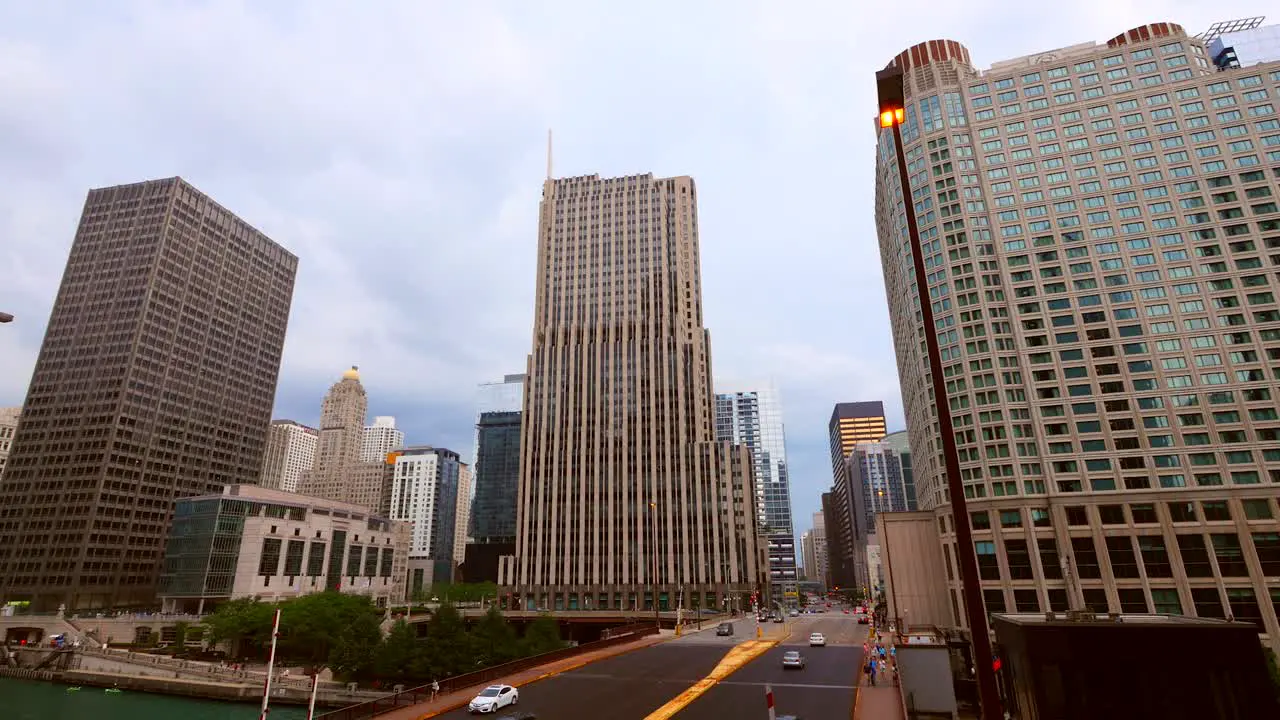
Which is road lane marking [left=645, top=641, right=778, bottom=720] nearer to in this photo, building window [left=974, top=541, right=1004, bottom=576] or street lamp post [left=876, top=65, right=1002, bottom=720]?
street lamp post [left=876, top=65, right=1002, bottom=720]

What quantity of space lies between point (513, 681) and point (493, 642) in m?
25.9

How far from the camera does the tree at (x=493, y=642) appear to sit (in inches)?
2254

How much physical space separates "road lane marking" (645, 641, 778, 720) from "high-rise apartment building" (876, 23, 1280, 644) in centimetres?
3610

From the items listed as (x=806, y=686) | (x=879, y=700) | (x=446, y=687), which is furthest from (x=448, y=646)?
(x=879, y=700)

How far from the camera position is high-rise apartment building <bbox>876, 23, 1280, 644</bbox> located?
74.1m

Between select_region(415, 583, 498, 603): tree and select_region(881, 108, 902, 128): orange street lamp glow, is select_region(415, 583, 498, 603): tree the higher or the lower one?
the lower one

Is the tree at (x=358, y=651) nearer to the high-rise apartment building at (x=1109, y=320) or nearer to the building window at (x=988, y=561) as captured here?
the high-rise apartment building at (x=1109, y=320)

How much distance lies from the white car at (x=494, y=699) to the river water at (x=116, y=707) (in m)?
38.2

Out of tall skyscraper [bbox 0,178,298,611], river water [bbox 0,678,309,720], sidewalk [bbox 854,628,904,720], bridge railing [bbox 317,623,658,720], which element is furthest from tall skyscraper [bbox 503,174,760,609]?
sidewalk [bbox 854,628,904,720]

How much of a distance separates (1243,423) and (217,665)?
125280 mm

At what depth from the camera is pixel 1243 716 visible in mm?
17234

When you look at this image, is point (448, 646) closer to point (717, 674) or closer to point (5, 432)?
point (717, 674)

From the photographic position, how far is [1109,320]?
82625 mm

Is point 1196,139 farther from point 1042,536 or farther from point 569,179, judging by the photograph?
point 569,179
